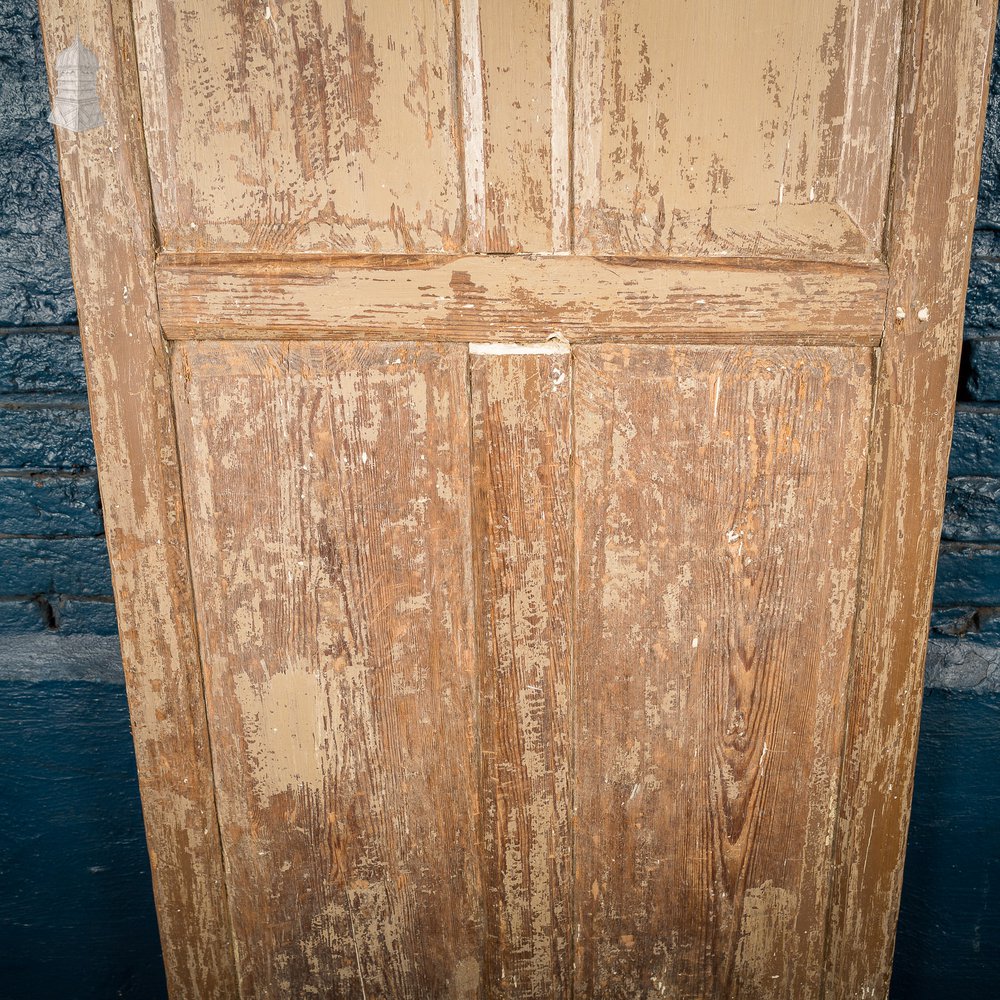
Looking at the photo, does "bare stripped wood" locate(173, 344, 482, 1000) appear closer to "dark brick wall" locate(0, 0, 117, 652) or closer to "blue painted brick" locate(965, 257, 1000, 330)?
"dark brick wall" locate(0, 0, 117, 652)

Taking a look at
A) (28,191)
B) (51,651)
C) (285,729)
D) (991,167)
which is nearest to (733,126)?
(991,167)

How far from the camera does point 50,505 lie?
1.37 metres

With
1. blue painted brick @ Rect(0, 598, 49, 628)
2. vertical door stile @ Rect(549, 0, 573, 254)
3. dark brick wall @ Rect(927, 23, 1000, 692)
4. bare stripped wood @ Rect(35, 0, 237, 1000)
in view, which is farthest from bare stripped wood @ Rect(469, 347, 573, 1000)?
blue painted brick @ Rect(0, 598, 49, 628)

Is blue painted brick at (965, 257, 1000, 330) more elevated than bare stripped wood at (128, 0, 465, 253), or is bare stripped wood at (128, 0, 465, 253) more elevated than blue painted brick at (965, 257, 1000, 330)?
bare stripped wood at (128, 0, 465, 253)

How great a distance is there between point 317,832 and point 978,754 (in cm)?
112

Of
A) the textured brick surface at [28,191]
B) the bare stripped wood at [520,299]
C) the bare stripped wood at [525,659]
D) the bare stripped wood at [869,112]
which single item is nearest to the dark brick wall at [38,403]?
the textured brick surface at [28,191]

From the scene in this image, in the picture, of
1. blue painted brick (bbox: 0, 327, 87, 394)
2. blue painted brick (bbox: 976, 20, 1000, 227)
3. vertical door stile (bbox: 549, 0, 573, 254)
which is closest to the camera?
vertical door stile (bbox: 549, 0, 573, 254)

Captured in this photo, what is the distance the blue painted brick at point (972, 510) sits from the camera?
1.33 m

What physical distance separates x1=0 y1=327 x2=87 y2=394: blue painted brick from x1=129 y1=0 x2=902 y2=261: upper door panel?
0.48 metres

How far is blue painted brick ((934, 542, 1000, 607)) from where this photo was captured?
4.42 feet

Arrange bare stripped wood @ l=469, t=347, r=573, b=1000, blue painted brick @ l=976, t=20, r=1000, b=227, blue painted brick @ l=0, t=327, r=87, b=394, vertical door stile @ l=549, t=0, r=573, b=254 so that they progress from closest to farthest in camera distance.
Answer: vertical door stile @ l=549, t=0, r=573, b=254 → bare stripped wood @ l=469, t=347, r=573, b=1000 → blue painted brick @ l=976, t=20, r=1000, b=227 → blue painted brick @ l=0, t=327, r=87, b=394

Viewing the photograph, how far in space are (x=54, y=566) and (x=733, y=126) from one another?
1272 millimetres

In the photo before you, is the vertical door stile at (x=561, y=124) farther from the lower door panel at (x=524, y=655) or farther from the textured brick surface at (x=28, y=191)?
the textured brick surface at (x=28, y=191)

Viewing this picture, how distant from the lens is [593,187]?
949mm
